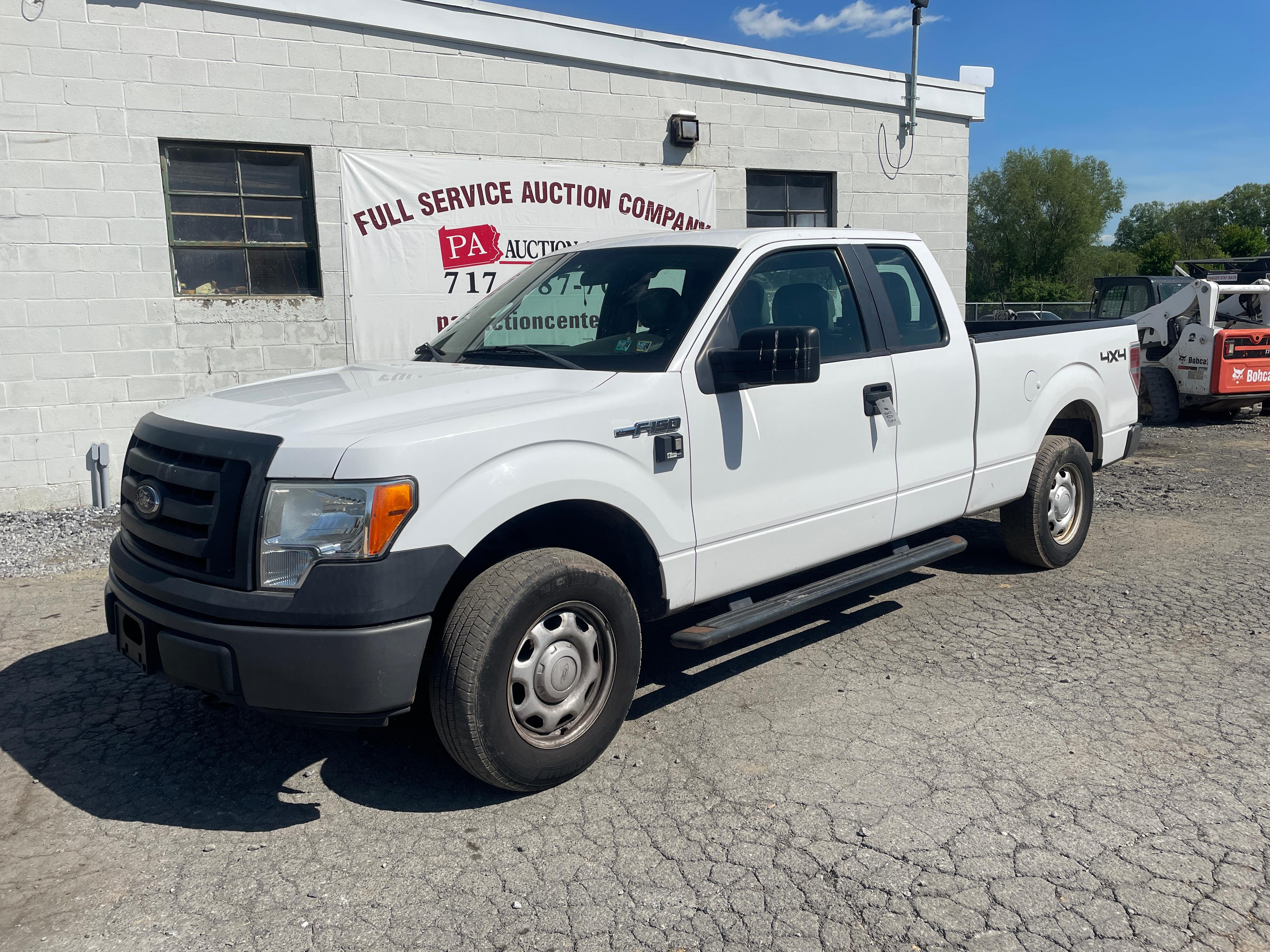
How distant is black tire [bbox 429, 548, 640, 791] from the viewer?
3193 mm

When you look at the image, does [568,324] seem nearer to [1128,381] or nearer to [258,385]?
[258,385]

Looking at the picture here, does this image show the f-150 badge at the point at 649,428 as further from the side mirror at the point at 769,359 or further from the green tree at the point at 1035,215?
the green tree at the point at 1035,215

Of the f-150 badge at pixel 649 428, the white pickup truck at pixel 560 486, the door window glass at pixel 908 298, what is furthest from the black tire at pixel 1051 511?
the f-150 badge at pixel 649 428

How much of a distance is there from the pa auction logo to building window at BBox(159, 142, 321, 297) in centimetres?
115

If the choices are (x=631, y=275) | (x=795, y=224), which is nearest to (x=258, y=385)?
(x=631, y=275)

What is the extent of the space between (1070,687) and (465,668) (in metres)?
2.74

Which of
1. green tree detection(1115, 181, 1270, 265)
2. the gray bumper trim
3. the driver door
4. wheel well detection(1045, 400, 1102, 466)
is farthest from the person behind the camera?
green tree detection(1115, 181, 1270, 265)

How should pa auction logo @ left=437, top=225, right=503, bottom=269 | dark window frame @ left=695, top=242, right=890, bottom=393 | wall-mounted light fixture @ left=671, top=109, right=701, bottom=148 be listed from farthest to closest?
wall-mounted light fixture @ left=671, top=109, right=701, bottom=148, pa auction logo @ left=437, top=225, right=503, bottom=269, dark window frame @ left=695, top=242, right=890, bottom=393

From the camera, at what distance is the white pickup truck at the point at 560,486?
307 centimetres

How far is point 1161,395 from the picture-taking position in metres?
13.5

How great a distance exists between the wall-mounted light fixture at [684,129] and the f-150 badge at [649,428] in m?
7.19

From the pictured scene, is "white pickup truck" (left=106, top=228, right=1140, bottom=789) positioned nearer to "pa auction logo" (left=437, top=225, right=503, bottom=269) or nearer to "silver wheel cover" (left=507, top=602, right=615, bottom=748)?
"silver wheel cover" (left=507, top=602, right=615, bottom=748)

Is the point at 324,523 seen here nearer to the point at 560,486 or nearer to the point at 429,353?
the point at 560,486

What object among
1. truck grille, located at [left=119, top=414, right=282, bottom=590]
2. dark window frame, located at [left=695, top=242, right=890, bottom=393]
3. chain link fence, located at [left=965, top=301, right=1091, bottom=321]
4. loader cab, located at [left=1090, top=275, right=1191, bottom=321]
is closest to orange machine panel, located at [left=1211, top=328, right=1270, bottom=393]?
loader cab, located at [left=1090, top=275, right=1191, bottom=321]
